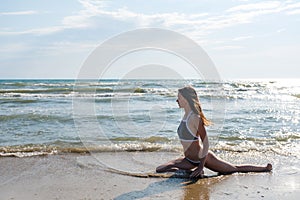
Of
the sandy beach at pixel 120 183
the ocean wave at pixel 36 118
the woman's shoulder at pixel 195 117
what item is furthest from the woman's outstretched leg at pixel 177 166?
the ocean wave at pixel 36 118

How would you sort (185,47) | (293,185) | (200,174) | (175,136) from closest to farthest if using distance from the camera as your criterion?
1. (293,185)
2. (200,174)
3. (185,47)
4. (175,136)

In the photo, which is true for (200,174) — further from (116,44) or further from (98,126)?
(98,126)

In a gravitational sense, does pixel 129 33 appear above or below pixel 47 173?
above

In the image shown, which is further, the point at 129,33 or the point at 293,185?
the point at 129,33

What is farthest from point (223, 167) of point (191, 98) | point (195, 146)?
point (191, 98)

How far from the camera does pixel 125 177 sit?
17.7 ft

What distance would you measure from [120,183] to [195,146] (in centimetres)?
131

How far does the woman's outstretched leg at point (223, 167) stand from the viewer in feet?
18.0

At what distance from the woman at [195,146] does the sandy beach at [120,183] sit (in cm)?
16

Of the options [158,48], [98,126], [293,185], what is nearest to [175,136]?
[98,126]

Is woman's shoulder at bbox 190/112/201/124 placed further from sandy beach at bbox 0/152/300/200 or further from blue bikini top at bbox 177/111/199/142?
sandy beach at bbox 0/152/300/200

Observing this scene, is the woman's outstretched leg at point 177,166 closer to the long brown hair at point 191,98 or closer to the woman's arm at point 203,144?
the woman's arm at point 203,144

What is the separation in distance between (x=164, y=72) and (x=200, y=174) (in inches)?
88.0

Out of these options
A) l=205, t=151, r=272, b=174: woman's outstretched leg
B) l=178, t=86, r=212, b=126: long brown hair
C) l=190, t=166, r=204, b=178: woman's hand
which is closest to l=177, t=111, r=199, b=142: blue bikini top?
l=178, t=86, r=212, b=126: long brown hair
